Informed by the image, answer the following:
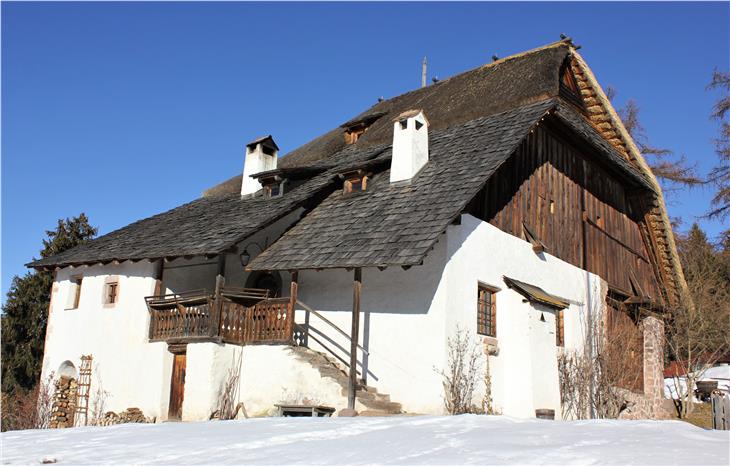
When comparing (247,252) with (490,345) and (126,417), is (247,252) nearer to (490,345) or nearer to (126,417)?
(126,417)

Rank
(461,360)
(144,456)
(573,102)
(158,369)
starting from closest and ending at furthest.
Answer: (144,456)
(461,360)
(158,369)
(573,102)

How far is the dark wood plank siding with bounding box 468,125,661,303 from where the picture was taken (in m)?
16.9

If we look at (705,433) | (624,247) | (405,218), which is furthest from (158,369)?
(624,247)

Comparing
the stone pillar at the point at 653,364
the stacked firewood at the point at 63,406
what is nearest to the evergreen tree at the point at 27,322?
the stacked firewood at the point at 63,406

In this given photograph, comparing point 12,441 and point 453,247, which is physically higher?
point 453,247

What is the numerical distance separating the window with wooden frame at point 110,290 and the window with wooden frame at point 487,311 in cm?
904

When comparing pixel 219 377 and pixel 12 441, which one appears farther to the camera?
pixel 219 377

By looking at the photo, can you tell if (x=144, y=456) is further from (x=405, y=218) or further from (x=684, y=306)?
(x=684, y=306)

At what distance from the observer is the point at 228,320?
15.5 meters

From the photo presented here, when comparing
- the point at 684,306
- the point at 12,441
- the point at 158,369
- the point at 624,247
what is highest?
the point at 624,247

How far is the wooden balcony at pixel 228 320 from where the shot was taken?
598 inches

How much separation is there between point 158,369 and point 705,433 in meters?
12.1

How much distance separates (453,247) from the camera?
47.4 ft

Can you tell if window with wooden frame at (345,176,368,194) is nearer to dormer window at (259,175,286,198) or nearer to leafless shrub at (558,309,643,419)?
dormer window at (259,175,286,198)
